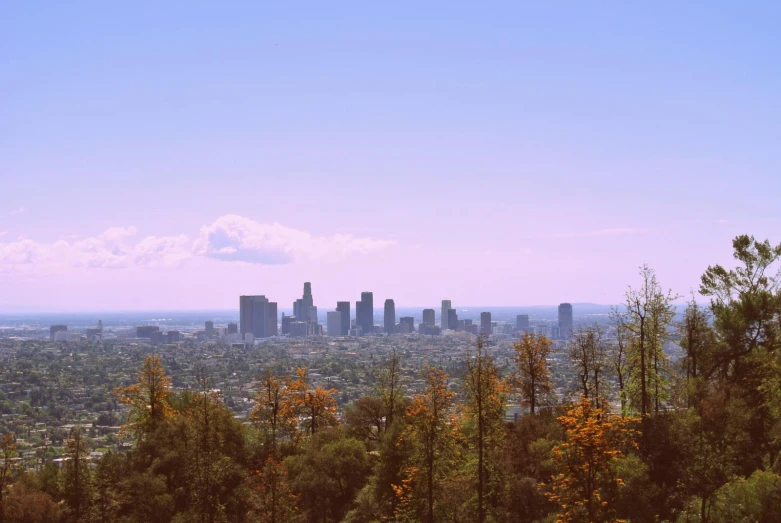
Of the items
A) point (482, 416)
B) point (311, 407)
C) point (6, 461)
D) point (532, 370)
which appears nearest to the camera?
point (482, 416)

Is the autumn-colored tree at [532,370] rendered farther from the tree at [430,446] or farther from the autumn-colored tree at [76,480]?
the autumn-colored tree at [76,480]

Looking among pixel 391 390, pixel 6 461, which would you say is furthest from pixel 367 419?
pixel 6 461

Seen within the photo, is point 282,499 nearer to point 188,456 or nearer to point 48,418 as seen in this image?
point 188,456

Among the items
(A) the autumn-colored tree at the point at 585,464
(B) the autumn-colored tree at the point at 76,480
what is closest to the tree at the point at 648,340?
(A) the autumn-colored tree at the point at 585,464

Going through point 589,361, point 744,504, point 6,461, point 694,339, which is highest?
point 694,339

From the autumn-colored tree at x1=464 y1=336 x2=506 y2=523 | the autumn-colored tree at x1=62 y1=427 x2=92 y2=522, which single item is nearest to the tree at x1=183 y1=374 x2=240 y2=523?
the autumn-colored tree at x1=62 y1=427 x2=92 y2=522

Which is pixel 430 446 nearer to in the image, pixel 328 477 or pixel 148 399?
pixel 328 477

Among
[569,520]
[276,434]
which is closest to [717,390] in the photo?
[569,520]
